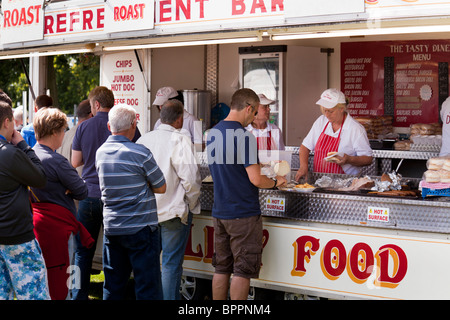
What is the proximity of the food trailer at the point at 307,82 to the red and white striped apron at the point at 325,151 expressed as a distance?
23 centimetres

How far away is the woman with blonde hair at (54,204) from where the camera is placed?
462 cm

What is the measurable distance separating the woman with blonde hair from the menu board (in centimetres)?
543

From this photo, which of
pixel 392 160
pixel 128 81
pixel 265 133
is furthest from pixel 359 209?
pixel 128 81

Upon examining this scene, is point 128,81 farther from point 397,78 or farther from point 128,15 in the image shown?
point 397,78

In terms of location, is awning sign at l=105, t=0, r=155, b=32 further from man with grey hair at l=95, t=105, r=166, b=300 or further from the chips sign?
the chips sign

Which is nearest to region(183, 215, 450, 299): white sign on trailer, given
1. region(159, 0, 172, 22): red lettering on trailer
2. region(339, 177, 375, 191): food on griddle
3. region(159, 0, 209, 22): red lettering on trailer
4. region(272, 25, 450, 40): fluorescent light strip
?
region(339, 177, 375, 191): food on griddle

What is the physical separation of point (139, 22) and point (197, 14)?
691 mm

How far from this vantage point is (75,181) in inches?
185

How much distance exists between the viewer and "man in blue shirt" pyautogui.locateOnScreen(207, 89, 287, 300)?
487cm

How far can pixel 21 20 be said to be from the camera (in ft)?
24.3

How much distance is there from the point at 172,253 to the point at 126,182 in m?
1.02

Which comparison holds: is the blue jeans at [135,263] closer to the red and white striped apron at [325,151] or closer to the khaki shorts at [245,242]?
the khaki shorts at [245,242]
